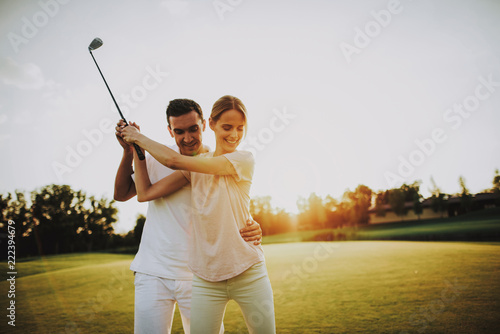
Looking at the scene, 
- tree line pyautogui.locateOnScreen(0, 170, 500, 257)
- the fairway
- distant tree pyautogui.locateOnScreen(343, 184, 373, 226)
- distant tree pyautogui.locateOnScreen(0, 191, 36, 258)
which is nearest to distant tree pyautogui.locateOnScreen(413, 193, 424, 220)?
tree line pyautogui.locateOnScreen(0, 170, 500, 257)

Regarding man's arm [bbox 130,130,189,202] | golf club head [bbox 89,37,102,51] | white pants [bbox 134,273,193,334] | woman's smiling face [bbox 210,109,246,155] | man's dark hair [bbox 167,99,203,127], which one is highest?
golf club head [bbox 89,37,102,51]

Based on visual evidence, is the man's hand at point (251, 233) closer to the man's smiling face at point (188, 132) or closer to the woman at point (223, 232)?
the woman at point (223, 232)

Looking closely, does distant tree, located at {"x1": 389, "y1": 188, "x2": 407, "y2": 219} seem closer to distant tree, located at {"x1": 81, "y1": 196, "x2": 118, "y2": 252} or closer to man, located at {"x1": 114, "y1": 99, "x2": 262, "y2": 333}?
distant tree, located at {"x1": 81, "y1": 196, "x2": 118, "y2": 252}

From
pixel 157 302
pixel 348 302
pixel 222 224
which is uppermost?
pixel 222 224

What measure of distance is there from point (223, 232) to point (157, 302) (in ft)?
2.80

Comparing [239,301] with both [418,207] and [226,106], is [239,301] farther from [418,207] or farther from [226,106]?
[418,207]

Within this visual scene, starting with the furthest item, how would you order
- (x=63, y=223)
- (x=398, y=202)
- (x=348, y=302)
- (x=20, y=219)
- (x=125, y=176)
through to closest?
(x=398, y=202) → (x=63, y=223) → (x=20, y=219) → (x=348, y=302) → (x=125, y=176)

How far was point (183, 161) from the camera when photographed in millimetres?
1956

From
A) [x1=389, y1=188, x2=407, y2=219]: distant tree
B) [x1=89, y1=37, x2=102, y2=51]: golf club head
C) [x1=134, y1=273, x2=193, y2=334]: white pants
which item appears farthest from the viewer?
[x1=389, y1=188, x2=407, y2=219]: distant tree

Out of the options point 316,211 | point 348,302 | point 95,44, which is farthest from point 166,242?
point 316,211

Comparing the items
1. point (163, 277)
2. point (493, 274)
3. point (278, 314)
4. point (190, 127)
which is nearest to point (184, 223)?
point (163, 277)

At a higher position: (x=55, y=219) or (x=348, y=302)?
(x=55, y=219)

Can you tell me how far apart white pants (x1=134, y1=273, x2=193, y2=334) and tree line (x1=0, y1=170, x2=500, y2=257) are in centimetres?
4593

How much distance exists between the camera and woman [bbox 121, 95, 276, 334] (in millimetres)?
1974
